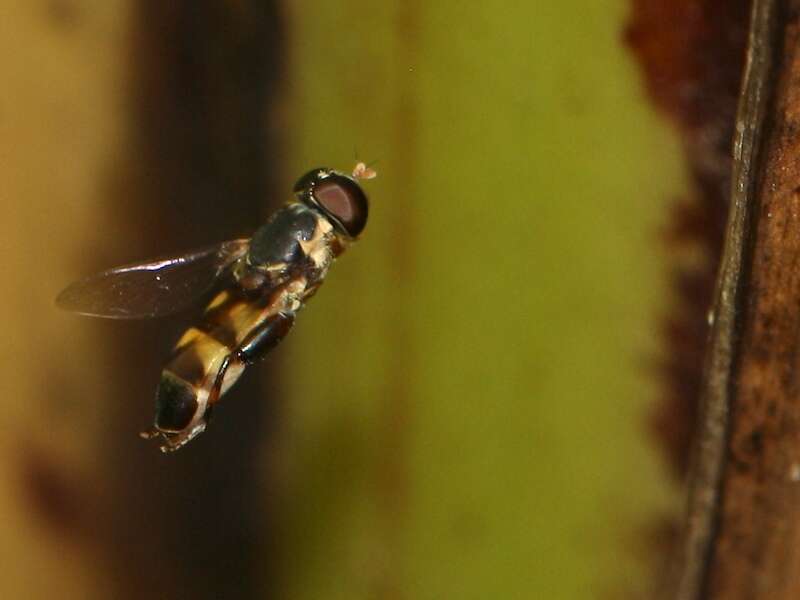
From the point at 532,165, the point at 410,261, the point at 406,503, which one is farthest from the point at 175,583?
the point at 532,165

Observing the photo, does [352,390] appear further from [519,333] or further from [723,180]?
[723,180]

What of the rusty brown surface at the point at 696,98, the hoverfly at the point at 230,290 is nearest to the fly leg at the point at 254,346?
the hoverfly at the point at 230,290

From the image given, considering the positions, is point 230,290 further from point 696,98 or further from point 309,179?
point 696,98

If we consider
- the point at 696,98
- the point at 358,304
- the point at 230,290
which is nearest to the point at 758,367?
the point at 696,98

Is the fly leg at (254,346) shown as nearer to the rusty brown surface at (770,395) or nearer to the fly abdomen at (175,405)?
the fly abdomen at (175,405)

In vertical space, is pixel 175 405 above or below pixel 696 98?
below

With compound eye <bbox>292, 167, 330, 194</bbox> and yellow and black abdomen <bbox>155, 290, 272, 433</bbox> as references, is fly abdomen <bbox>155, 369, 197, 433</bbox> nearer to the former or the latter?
yellow and black abdomen <bbox>155, 290, 272, 433</bbox>
